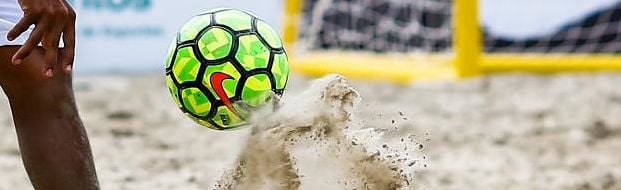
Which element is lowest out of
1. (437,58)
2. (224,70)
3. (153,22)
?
(437,58)

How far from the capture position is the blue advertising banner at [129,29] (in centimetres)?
730

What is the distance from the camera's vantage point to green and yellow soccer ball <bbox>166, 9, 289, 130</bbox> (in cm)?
244

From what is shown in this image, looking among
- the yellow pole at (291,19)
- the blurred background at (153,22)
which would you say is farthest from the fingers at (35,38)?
the yellow pole at (291,19)

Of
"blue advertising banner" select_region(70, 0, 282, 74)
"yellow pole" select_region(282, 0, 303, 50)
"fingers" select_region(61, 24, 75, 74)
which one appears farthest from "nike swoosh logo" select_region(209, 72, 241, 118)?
"yellow pole" select_region(282, 0, 303, 50)

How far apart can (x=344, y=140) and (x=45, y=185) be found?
575 mm

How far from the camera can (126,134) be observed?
5.14m

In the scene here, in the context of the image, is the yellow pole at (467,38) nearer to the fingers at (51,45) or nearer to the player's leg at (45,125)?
the player's leg at (45,125)

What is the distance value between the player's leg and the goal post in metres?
4.79

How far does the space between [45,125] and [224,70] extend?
40 cm

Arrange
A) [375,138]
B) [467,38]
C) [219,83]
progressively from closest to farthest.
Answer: [375,138] → [219,83] → [467,38]

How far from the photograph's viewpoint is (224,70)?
247 centimetres

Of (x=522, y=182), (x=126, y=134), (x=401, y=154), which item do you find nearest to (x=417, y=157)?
(x=401, y=154)

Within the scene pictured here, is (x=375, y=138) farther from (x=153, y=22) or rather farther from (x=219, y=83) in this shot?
(x=153, y=22)

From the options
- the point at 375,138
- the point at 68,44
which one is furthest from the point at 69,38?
the point at 375,138
